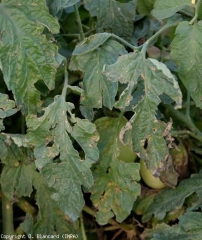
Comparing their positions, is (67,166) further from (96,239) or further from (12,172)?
(96,239)

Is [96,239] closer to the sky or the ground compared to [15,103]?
closer to the ground

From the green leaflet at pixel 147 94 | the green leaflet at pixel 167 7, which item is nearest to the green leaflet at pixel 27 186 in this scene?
the green leaflet at pixel 147 94

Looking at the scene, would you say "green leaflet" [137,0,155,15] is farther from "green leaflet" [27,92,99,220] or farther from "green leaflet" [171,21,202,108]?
"green leaflet" [27,92,99,220]

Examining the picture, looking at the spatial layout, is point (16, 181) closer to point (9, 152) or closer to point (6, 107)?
point (9, 152)

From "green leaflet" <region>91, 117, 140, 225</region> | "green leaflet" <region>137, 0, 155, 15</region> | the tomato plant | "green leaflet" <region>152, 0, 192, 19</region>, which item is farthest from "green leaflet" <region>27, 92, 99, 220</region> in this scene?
"green leaflet" <region>137, 0, 155, 15</region>

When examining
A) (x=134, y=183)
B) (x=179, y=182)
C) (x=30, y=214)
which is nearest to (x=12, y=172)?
(x=30, y=214)

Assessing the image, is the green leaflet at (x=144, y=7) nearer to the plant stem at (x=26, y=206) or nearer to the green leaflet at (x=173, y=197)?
the green leaflet at (x=173, y=197)

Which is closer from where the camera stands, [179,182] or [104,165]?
[104,165]

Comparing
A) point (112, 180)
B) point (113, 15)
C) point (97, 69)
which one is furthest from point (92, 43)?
point (112, 180)
